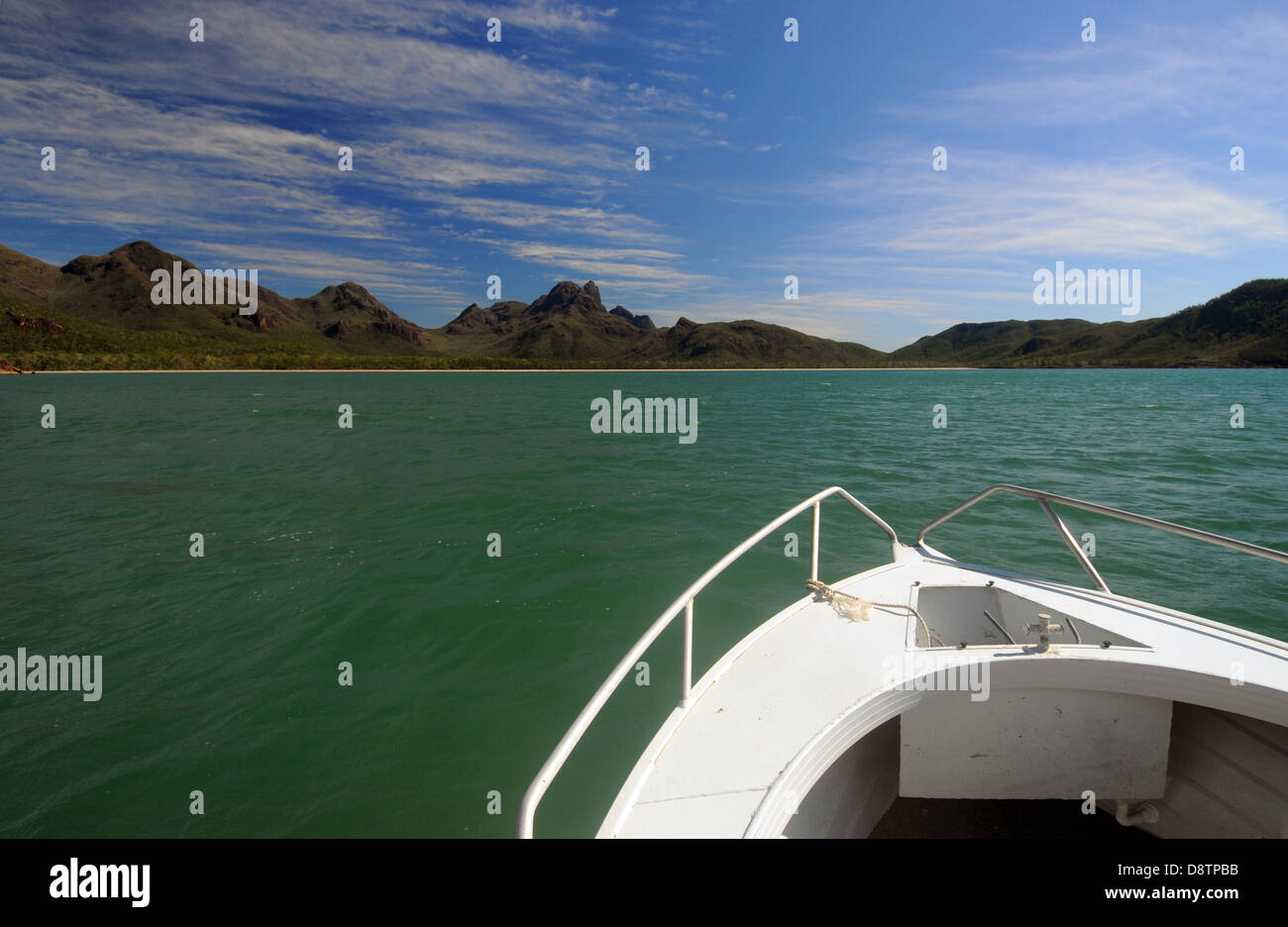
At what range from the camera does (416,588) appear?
389 inches

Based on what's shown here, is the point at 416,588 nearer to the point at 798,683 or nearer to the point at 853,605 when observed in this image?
the point at 853,605

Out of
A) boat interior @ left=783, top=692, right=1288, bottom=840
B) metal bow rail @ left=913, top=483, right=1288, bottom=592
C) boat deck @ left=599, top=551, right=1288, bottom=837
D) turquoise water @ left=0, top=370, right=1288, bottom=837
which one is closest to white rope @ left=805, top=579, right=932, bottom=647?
boat deck @ left=599, top=551, right=1288, bottom=837

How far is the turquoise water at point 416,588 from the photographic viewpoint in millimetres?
5500

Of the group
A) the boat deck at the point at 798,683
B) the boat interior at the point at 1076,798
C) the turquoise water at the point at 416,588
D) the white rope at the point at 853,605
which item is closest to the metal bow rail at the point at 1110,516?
the boat deck at the point at 798,683

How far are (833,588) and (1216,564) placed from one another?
460 inches

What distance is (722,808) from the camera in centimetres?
273

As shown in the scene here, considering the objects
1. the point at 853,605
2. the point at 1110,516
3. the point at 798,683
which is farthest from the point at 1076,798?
the point at 798,683

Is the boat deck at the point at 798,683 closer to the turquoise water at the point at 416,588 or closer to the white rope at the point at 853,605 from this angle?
the white rope at the point at 853,605

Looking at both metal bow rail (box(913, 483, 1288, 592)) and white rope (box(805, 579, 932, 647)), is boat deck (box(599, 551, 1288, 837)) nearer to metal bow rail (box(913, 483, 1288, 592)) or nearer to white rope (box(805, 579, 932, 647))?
white rope (box(805, 579, 932, 647))

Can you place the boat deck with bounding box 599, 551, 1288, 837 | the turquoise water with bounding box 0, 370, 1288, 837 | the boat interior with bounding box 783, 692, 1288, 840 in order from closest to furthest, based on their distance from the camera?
the boat deck with bounding box 599, 551, 1288, 837 → the boat interior with bounding box 783, 692, 1288, 840 → the turquoise water with bounding box 0, 370, 1288, 837

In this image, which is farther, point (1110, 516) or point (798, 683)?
point (1110, 516)

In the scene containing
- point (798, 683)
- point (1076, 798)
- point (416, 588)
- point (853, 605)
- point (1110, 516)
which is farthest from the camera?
point (416, 588)

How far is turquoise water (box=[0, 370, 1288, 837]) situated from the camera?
5.50 m
